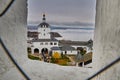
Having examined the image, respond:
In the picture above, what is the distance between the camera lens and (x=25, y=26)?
122 centimetres

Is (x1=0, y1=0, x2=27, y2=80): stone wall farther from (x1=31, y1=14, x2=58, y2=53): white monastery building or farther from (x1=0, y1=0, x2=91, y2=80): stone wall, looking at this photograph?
(x1=31, y1=14, x2=58, y2=53): white monastery building

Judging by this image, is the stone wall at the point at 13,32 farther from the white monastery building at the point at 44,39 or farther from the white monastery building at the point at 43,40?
the white monastery building at the point at 44,39

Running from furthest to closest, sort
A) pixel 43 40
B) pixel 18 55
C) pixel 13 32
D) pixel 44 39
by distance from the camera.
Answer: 1. pixel 43 40
2. pixel 44 39
3. pixel 18 55
4. pixel 13 32

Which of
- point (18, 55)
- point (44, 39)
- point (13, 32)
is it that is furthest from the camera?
point (44, 39)

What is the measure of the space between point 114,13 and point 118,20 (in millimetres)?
42

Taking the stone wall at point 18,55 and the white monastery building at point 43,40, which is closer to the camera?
the stone wall at point 18,55

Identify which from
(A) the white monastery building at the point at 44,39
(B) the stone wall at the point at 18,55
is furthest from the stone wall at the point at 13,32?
(A) the white monastery building at the point at 44,39

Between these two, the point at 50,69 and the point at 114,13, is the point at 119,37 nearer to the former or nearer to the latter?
the point at 114,13

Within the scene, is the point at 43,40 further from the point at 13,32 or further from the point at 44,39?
the point at 13,32

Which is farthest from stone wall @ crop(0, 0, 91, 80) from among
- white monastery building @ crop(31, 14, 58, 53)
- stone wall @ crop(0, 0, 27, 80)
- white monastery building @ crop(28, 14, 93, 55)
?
white monastery building @ crop(31, 14, 58, 53)

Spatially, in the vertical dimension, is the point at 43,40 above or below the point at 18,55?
below

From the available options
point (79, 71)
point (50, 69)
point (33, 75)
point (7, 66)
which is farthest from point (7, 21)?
point (79, 71)

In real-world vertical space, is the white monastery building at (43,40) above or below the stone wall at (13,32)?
below

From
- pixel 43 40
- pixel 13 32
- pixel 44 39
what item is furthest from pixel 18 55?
pixel 43 40
